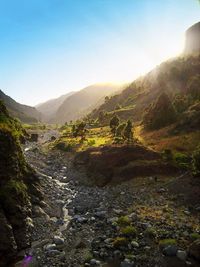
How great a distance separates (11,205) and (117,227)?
1043 centimetres

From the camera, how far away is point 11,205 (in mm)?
32125

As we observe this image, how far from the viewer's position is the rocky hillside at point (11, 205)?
2936cm

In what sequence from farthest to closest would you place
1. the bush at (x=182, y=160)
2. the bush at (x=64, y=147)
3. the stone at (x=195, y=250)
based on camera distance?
the bush at (x=64, y=147) → the bush at (x=182, y=160) → the stone at (x=195, y=250)

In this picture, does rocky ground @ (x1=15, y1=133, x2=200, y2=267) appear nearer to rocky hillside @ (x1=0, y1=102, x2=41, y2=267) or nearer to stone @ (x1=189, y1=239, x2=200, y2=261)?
stone @ (x1=189, y1=239, x2=200, y2=261)

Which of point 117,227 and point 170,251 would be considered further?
point 117,227

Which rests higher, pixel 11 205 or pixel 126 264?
pixel 11 205

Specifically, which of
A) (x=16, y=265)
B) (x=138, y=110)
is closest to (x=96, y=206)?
(x=16, y=265)

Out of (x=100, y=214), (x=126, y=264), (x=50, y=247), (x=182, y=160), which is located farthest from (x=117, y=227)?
(x=182, y=160)

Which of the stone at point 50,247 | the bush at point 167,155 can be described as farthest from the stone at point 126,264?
the bush at point 167,155

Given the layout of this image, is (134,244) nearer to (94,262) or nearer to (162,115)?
(94,262)

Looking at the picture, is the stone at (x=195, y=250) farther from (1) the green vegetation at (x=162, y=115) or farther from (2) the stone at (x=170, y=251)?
(1) the green vegetation at (x=162, y=115)

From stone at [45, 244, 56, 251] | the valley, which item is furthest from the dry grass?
stone at [45, 244, 56, 251]

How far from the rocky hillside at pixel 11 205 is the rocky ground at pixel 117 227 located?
1.32m

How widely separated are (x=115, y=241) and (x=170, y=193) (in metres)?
16.1
